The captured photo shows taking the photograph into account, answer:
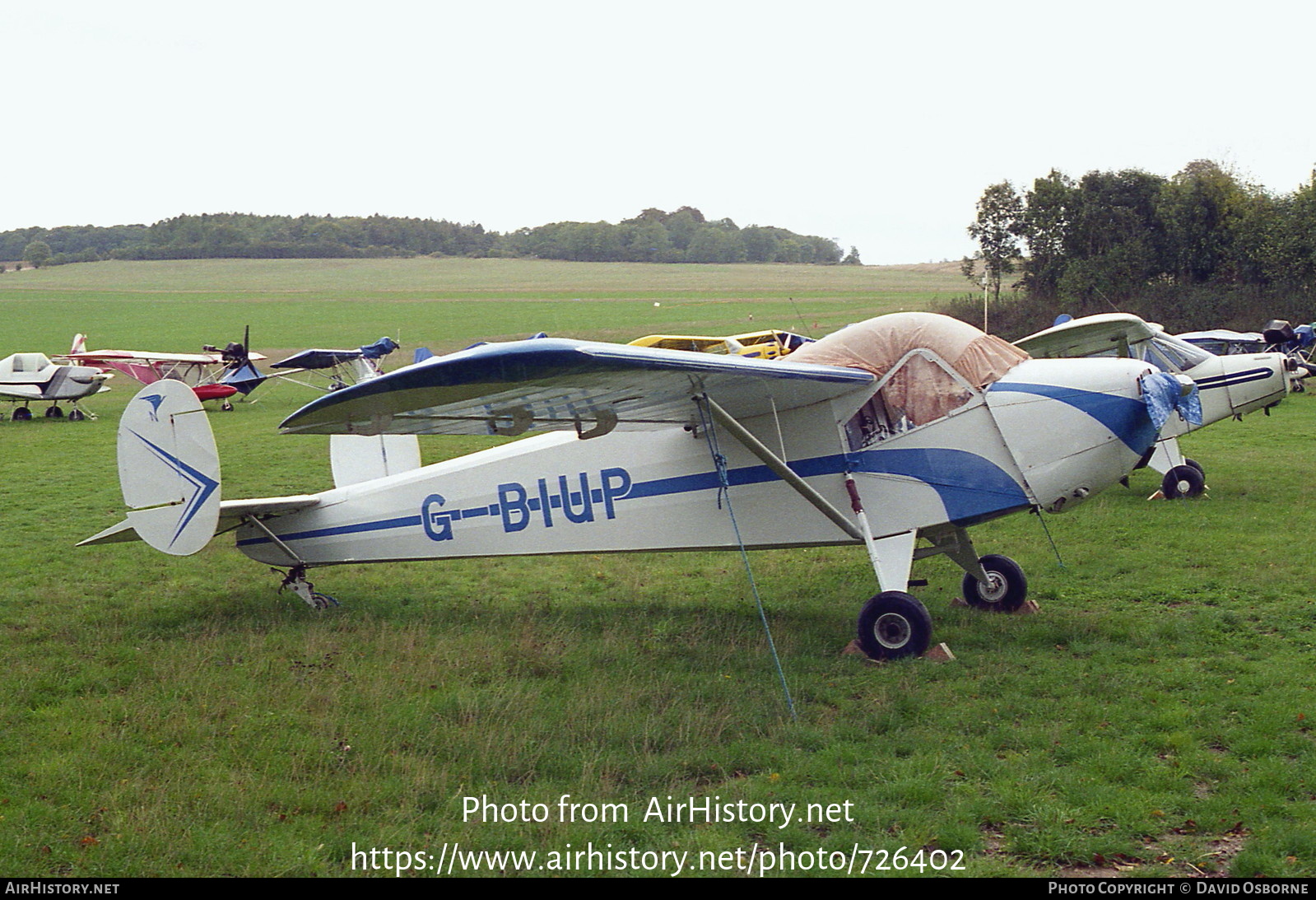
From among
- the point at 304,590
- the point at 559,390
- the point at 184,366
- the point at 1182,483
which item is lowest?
the point at 304,590

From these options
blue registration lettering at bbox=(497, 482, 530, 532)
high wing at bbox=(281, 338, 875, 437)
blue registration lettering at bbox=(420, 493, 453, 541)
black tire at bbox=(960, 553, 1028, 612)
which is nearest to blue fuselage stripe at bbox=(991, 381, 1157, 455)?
high wing at bbox=(281, 338, 875, 437)

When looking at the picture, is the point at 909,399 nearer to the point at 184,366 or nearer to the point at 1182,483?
the point at 1182,483

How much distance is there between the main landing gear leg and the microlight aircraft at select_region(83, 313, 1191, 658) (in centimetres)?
77

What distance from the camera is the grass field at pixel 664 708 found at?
186 inches

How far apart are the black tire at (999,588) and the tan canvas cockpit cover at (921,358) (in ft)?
6.34

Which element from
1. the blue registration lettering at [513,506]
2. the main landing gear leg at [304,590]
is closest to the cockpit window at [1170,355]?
the blue registration lettering at [513,506]

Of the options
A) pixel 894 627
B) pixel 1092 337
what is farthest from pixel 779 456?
pixel 1092 337

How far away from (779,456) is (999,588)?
243 centimetres

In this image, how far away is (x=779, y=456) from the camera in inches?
313

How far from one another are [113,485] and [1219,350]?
2150 centimetres

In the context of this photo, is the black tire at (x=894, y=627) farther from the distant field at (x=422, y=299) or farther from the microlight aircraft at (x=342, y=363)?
the distant field at (x=422, y=299)
